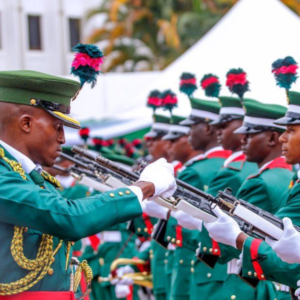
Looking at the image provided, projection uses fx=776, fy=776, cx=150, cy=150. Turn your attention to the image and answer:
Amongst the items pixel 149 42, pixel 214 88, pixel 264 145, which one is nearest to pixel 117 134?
pixel 214 88

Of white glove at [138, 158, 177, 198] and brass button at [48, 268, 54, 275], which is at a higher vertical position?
white glove at [138, 158, 177, 198]

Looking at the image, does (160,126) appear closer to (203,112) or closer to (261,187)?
(203,112)

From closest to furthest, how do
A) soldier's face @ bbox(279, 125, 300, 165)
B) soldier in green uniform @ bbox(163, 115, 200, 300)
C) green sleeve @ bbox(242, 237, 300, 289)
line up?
green sleeve @ bbox(242, 237, 300, 289)
soldier's face @ bbox(279, 125, 300, 165)
soldier in green uniform @ bbox(163, 115, 200, 300)

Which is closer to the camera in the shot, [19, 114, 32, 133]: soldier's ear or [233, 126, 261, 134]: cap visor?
[19, 114, 32, 133]: soldier's ear

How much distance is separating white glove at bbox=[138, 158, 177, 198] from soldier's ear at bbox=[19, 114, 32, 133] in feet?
2.02

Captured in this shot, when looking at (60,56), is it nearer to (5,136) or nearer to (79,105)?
(79,105)

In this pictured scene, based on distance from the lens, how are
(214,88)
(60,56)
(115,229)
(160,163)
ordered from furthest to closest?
(60,56)
(115,229)
(214,88)
(160,163)

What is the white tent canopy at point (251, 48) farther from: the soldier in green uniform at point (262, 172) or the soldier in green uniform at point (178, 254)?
the soldier in green uniform at point (262, 172)

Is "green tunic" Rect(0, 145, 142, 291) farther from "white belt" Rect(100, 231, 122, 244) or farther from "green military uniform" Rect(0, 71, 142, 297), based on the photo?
"white belt" Rect(100, 231, 122, 244)

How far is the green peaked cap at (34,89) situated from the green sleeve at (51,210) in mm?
402

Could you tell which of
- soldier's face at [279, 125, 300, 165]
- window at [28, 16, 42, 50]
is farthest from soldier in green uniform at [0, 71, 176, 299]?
window at [28, 16, 42, 50]

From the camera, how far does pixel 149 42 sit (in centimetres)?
2748

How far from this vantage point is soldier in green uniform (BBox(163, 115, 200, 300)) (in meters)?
7.17

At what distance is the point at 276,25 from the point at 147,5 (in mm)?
17569
